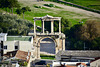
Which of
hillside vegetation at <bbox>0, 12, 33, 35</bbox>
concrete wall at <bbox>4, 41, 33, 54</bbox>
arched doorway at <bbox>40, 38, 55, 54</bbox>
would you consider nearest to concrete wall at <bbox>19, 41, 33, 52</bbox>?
concrete wall at <bbox>4, 41, 33, 54</bbox>

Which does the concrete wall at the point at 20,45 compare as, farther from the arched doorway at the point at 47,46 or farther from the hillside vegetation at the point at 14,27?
the hillside vegetation at the point at 14,27

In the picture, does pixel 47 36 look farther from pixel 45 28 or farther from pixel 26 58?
pixel 26 58

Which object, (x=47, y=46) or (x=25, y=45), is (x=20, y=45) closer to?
(x=25, y=45)

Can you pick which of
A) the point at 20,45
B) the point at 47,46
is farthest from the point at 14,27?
the point at 20,45

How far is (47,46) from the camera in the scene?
183750 millimetres

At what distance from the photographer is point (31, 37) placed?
175375 mm

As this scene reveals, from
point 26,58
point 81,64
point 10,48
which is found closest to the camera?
point 81,64

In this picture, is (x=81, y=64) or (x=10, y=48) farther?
(x=10, y=48)

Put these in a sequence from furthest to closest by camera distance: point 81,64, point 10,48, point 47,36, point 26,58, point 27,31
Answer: point 27,31, point 47,36, point 10,48, point 26,58, point 81,64

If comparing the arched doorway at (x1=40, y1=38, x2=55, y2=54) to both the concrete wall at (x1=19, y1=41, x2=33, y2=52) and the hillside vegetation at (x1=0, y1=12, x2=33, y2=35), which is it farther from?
the concrete wall at (x1=19, y1=41, x2=33, y2=52)

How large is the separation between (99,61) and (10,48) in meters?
31.2

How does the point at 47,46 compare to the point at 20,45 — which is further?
the point at 47,46

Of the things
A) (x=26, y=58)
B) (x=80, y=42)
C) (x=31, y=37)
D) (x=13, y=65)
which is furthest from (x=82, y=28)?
(x=13, y=65)

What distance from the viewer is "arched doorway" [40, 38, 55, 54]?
7180 inches
